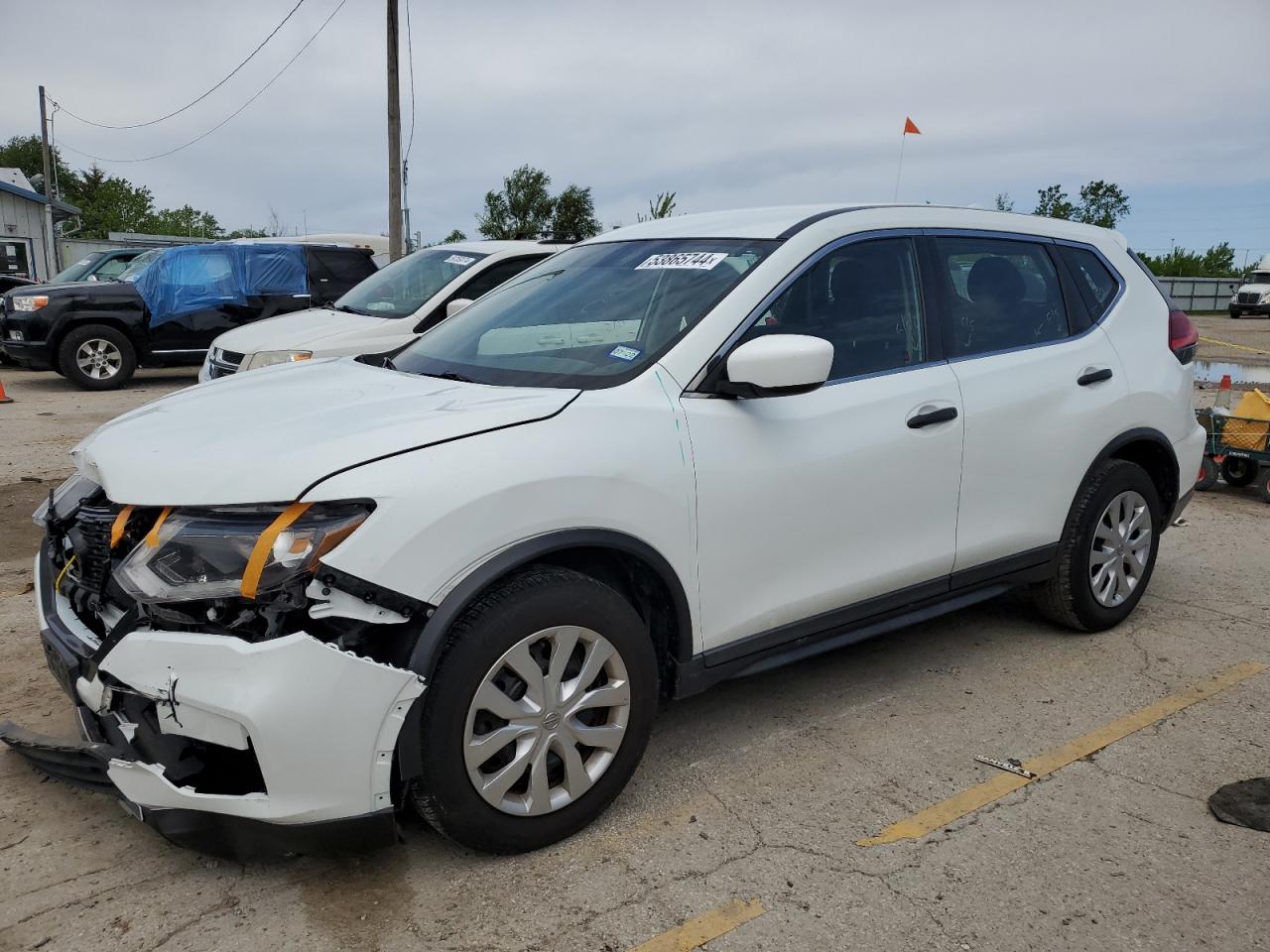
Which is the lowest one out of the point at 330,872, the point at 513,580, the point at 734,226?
the point at 330,872

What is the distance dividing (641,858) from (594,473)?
1085 millimetres

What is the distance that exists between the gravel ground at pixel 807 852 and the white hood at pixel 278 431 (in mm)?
1042

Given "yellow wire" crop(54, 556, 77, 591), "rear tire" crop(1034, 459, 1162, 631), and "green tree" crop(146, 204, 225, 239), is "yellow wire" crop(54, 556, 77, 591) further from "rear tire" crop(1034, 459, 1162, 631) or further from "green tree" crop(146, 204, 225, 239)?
"green tree" crop(146, 204, 225, 239)

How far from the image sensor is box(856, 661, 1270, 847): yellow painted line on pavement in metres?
3.01

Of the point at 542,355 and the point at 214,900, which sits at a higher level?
the point at 542,355

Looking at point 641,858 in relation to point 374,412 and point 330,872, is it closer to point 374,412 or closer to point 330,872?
point 330,872

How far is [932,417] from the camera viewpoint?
3.57 metres

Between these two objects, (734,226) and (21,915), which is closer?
(21,915)

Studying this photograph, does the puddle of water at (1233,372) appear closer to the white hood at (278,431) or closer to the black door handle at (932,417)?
the black door handle at (932,417)

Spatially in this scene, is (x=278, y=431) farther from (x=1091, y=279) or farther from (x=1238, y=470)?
(x=1238, y=470)

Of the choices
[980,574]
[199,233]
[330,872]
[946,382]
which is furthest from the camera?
[199,233]

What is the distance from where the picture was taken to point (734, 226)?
3.73 m

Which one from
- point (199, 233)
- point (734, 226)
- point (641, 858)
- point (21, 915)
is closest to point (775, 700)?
point (641, 858)

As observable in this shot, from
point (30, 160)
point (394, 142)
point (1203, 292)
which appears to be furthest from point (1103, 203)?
point (30, 160)
